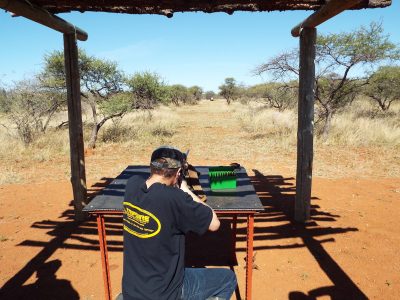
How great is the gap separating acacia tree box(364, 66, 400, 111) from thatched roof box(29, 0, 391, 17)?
52.3ft

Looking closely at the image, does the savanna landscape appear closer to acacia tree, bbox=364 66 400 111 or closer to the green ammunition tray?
the green ammunition tray

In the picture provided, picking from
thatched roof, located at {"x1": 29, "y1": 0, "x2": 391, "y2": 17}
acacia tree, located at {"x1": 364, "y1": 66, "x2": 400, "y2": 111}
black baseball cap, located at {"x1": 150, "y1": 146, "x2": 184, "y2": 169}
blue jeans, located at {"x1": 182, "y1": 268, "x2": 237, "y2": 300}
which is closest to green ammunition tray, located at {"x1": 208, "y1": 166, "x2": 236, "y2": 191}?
blue jeans, located at {"x1": 182, "y1": 268, "x2": 237, "y2": 300}

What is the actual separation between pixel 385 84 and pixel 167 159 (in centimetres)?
2210

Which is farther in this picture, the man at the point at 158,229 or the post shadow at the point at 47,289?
the post shadow at the point at 47,289

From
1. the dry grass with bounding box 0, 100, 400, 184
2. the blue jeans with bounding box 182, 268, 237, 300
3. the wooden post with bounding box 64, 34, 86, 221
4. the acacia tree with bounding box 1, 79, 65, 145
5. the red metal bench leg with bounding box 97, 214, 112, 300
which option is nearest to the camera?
the blue jeans with bounding box 182, 268, 237, 300

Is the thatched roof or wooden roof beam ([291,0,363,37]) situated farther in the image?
the thatched roof

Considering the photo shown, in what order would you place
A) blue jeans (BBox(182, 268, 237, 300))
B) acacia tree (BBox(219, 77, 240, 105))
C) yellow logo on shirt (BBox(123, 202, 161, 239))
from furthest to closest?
1. acacia tree (BBox(219, 77, 240, 105))
2. blue jeans (BBox(182, 268, 237, 300))
3. yellow logo on shirt (BBox(123, 202, 161, 239))

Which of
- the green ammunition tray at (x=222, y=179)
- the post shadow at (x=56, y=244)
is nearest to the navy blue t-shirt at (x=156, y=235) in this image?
the green ammunition tray at (x=222, y=179)

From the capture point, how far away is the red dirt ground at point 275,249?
12.4ft

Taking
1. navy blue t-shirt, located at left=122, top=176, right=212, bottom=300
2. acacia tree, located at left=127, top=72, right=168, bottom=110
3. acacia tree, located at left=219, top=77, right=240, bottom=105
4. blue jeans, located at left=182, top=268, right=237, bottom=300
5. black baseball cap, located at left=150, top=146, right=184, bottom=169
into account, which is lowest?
blue jeans, located at left=182, top=268, right=237, bottom=300

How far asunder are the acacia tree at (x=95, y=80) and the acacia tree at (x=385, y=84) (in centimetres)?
1329

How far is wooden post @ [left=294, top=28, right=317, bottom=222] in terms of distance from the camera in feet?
17.0

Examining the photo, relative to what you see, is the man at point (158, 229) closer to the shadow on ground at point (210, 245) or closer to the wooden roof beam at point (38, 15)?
the shadow on ground at point (210, 245)

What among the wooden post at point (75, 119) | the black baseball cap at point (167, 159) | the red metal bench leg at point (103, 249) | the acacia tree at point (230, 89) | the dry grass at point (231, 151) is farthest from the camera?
the acacia tree at point (230, 89)
